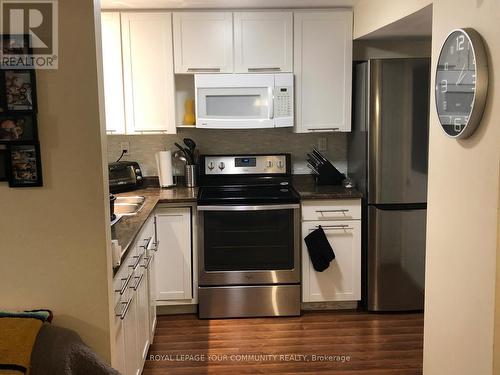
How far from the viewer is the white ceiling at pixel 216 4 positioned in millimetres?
3871

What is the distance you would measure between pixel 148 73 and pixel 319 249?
1.83 meters

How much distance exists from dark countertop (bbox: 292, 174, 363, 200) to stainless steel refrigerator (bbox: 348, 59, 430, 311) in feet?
0.41

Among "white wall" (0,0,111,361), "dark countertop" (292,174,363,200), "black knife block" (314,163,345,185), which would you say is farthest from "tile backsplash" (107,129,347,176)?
"white wall" (0,0,111,361)

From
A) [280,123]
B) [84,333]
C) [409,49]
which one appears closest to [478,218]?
[84,333]

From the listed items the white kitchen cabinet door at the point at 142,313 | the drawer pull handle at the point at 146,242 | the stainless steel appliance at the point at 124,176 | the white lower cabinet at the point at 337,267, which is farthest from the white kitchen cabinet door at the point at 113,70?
the white lower cabinet at the point at 337,267

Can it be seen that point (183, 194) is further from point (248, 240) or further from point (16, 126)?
point (16, 126)

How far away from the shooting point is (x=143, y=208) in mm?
3508

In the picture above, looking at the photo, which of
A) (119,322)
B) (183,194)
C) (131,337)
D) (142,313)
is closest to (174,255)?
(183,194)

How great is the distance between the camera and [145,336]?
10.5ft

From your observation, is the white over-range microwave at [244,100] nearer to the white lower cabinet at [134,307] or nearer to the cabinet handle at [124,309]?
the white lower cabinet at [134,307]

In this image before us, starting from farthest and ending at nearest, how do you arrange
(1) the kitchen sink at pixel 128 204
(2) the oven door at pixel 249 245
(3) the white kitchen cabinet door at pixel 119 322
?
(2) the oven door at pixel 249 245
(1) the kitchen sink at pixel 128 204
(3) the white kitchen cabinet door at pixel 119 322

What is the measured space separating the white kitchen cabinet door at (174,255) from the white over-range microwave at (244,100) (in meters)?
0.72

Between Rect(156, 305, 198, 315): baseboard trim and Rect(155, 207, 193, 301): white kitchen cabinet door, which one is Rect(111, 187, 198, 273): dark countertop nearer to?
Rect(155, 207, 193, 301): white kitchen cabinet door

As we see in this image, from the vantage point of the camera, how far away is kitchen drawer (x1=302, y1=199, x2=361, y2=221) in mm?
4016
